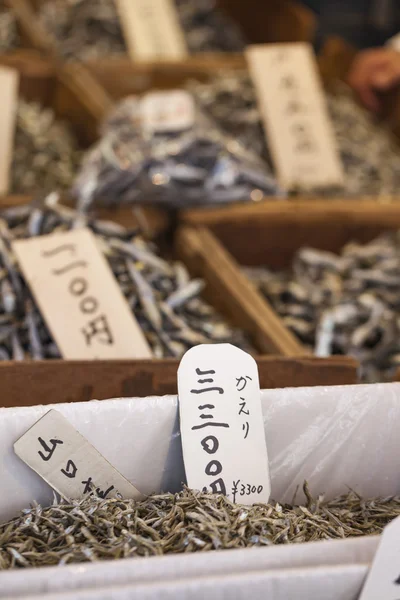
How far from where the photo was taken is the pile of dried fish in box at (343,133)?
2.20 meters

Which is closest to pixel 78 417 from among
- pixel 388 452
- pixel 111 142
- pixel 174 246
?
pixel 388 452

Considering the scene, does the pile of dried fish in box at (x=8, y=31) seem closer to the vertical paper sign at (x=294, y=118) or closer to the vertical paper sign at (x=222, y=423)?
the vertical paper sign at (x=294, y=118)

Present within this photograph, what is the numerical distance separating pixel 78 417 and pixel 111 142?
3.82ft

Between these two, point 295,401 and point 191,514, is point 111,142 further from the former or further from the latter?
point 191,514

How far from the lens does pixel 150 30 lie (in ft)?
8.85

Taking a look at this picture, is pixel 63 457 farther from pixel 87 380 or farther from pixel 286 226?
pixel 286 226

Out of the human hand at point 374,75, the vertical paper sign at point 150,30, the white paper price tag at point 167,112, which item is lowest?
the human hand at point 374,75

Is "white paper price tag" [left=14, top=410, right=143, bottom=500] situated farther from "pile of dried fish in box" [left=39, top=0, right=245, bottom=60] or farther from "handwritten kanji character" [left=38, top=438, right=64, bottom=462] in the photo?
"pile of dried fish in box" [left=39, top=0, right=245, bottom=60]

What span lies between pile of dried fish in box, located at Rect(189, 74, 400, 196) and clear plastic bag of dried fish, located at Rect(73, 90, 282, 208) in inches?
7.2

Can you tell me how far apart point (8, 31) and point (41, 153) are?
78 centimetres

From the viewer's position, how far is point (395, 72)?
2574mm

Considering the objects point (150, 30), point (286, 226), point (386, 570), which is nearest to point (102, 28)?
point (150, 30)

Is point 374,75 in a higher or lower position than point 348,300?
higher

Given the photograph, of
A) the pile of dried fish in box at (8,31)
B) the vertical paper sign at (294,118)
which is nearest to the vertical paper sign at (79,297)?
the vertical paper sign at (294,118)
